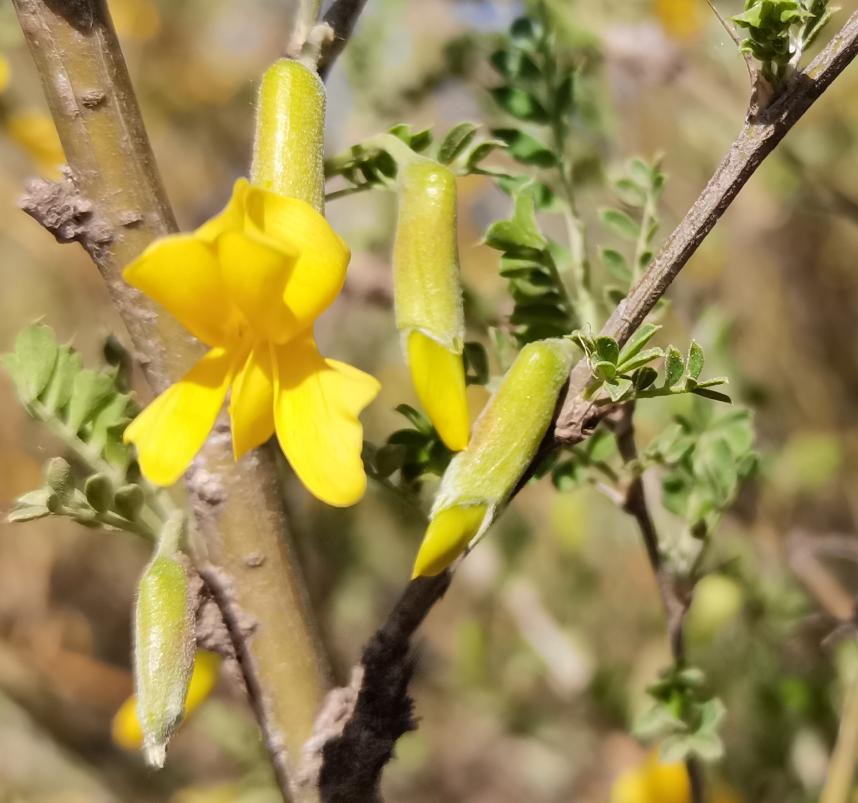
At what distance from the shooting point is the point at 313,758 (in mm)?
554

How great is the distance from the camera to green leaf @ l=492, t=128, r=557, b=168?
0.68 meters

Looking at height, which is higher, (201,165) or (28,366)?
(28,366)

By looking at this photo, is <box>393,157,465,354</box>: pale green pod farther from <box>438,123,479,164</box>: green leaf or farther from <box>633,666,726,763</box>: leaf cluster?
<box>633,666,726,763</box>: leaf cluster

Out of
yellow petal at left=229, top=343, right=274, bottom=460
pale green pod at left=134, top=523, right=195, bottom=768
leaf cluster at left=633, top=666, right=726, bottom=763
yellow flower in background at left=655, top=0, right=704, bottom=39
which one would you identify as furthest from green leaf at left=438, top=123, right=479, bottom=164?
yellow flower in background at left=655, top=0, right=704, bottom=39

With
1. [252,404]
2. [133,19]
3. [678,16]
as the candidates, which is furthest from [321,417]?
[133,19]

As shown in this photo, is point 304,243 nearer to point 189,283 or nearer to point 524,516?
point 189,283

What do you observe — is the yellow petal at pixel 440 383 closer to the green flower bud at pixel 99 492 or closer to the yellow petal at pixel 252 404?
the yellow petal at pixel 252 404

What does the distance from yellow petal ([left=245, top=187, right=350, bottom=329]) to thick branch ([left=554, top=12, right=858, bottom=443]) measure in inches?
5.2

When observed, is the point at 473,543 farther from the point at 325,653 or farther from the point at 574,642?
the point at 574,642

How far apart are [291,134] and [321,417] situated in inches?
5.8

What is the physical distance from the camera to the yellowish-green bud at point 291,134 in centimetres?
49

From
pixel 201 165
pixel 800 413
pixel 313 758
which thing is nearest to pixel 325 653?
pixel 313 758

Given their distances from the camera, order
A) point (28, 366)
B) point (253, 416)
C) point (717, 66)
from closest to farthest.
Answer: point (253, 416)
point (28, 366)
point (717, 66)

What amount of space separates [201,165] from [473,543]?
181 centimetres
